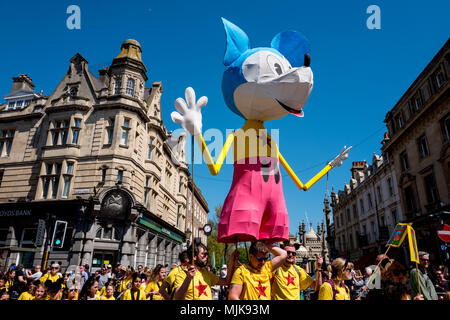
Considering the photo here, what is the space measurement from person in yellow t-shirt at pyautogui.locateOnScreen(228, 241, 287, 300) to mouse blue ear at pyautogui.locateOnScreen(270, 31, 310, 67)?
2.73 m

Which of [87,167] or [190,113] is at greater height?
[87,167]

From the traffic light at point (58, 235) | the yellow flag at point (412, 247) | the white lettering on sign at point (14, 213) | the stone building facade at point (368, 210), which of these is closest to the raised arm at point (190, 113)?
the yellow flag at point (412, 247)

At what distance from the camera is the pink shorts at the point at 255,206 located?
3406 mm

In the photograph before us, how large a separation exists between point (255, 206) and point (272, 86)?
1546 mm

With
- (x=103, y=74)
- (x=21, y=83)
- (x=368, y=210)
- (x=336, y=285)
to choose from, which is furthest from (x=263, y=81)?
(x=368, y=210)

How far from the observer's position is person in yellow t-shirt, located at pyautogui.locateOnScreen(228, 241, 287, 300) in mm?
3146

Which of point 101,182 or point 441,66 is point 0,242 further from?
point 441,66

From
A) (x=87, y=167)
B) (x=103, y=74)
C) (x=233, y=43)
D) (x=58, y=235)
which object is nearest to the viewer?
(x=233, y=43)

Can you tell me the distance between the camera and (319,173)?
4.52 m

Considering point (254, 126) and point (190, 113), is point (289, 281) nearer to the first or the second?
point (254, 126)

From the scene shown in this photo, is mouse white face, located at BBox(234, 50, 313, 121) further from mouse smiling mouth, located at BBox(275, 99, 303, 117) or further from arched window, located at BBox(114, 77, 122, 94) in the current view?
arched window, located at BBox(114, 77, 122, 94)
